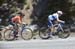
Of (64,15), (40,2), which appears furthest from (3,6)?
(64,15)

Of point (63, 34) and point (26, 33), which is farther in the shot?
point (63, 34)

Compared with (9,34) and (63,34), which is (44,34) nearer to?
(63,34)

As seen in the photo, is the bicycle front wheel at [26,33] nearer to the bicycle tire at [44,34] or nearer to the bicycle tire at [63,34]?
the bicycle tire at [44,34]

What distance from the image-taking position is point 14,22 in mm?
21953

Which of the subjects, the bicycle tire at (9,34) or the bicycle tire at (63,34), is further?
the bicycle tire at (63,34)

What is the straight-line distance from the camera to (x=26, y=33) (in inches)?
874

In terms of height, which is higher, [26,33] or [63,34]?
[26,33]

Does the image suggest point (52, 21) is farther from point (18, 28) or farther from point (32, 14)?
point (32, 14)

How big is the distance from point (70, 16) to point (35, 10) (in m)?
3.00

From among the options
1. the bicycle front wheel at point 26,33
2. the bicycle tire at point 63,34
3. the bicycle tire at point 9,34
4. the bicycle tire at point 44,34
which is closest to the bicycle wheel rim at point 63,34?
the bicycle tire at point 63,34

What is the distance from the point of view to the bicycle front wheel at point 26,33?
22.1 meters

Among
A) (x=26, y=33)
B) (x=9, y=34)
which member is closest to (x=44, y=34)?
(x=26, y=33)

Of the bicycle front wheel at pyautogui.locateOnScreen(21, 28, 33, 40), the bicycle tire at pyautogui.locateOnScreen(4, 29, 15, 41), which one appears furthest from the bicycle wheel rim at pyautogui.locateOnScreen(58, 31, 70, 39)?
the bicycle tire at pyautogui.locateOnScreen(4, 29, 15, 41)

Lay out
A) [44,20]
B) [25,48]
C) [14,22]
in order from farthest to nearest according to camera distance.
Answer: [44,20], [14,22], [25,48]
